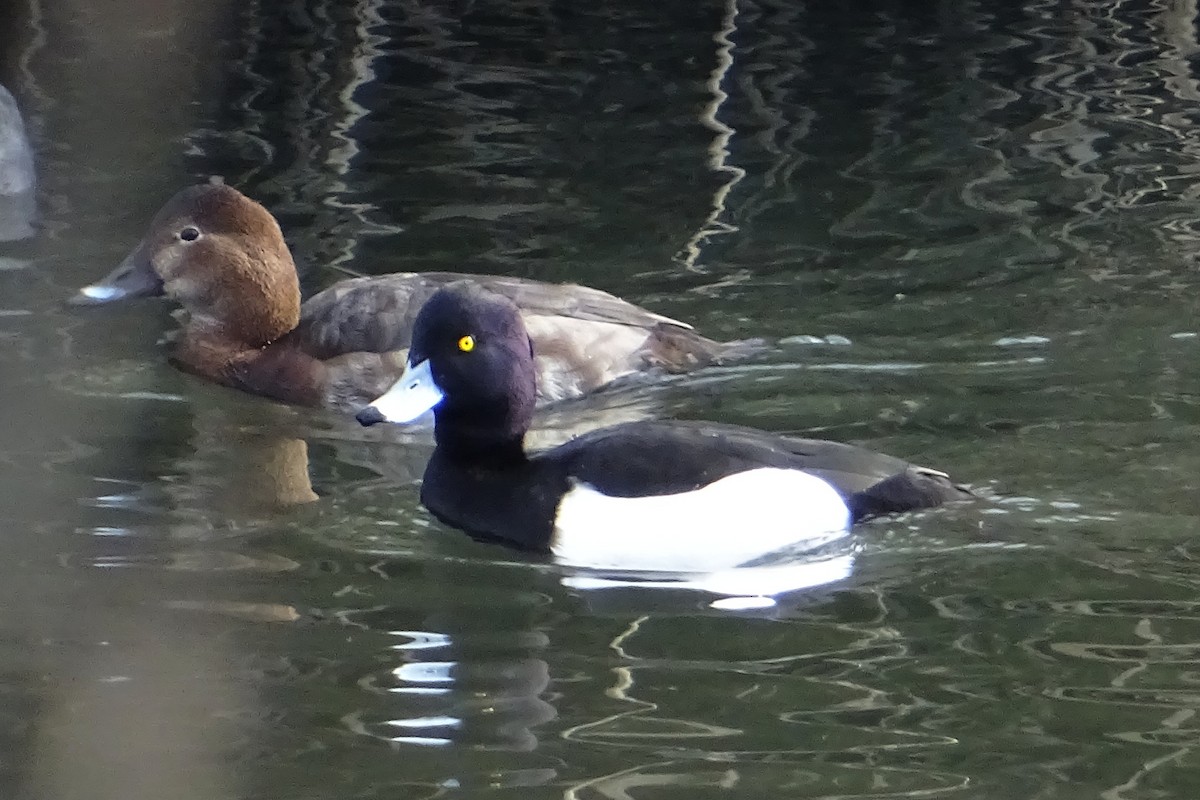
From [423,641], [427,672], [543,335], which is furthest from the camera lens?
[543,335]

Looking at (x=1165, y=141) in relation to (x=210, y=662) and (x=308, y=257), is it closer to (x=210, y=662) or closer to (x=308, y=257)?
(x=308, y=257)

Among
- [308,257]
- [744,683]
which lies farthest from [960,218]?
[744,683]

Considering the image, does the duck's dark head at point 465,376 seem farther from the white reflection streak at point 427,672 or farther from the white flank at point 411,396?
the white reflection streak at point 427,672

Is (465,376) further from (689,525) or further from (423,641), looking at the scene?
(423,641)

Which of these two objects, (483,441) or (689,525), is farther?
(483,441)

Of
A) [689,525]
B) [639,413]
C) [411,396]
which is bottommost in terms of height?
[639,413]

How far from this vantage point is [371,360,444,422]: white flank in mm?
5926

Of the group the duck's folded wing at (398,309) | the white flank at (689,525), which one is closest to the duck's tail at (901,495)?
the white flank at (689,525)

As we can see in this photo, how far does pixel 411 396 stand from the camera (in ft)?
19.6

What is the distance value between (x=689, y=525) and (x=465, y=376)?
890 millimetres

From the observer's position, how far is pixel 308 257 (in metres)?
9.14

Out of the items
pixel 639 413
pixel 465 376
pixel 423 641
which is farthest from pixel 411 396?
pixel 639 413

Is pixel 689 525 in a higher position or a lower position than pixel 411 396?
lower

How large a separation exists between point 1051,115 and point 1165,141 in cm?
97
